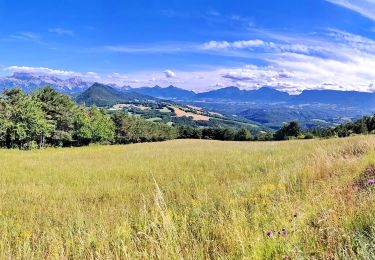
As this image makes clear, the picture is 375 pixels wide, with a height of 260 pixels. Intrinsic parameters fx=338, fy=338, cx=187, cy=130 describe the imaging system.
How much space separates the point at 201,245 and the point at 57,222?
3.44 meters

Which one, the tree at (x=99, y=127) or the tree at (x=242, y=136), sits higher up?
the tree at (x=99, y=127)

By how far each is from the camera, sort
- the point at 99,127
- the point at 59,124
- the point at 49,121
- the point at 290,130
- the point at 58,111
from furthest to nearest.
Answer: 1. the point at 290,130
2. the point at 99,127
3. the point at 59,124
4. the point at 58,111
5. the point at 49,121

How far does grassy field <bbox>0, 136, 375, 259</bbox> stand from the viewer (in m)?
3.82

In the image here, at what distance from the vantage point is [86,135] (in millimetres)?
79375

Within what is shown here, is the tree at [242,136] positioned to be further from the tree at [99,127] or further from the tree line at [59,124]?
the tree at [99,127]

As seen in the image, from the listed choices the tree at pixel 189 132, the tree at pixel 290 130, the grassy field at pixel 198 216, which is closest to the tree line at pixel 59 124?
the tree at pixel 290 130

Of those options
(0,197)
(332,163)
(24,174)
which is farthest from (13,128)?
(332,163)

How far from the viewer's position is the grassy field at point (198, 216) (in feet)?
12.5

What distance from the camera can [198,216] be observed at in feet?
18.7

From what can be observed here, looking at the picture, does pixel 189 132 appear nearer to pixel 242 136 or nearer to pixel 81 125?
pixel 242 136

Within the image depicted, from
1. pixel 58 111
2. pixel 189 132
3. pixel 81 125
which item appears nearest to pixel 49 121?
Answer: pixel 58 111

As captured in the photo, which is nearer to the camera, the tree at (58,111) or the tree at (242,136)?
the tree at (58,111)

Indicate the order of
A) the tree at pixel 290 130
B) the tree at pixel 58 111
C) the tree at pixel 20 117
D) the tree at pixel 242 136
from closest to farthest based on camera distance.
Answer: the tree at pixel 20 117 → the tree at pixel 58 111 → the tree at pixel 290 130 → the tree at pixel 242 136

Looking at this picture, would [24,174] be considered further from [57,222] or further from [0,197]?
[57,222]
